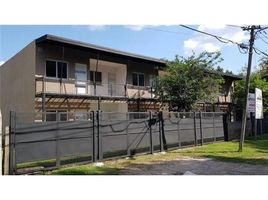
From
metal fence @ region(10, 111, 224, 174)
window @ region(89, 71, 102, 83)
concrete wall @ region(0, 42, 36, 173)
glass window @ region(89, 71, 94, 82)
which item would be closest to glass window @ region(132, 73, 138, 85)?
window @ region(89, 71, 102, 83)

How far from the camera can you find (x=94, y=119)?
12492 millimetres

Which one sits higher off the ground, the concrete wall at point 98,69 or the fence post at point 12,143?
the concrete wall at point 98,69

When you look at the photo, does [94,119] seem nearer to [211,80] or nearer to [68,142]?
[68,142]

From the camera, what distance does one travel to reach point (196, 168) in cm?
1170

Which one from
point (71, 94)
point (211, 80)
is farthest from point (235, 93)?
point (71, 94)

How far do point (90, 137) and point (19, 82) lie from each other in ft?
42.8

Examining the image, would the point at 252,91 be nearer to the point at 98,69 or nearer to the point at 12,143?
the point at 98,69

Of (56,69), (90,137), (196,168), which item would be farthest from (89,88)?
(196,168)

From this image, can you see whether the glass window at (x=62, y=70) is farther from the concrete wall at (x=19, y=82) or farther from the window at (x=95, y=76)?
the window at (x=95, y=76)

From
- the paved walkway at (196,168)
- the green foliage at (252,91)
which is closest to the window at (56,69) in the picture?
the paved walkway at (196,168)

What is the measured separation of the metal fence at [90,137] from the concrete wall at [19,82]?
432cm

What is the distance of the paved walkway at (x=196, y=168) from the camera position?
10766 mm
